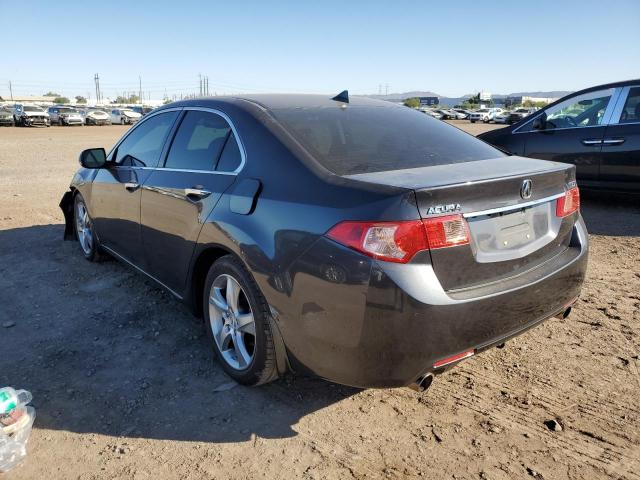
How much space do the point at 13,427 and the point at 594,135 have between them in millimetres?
7207

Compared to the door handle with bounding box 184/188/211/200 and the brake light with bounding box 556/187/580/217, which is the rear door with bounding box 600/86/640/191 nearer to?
the brake light with bounding box 556/187/580/217

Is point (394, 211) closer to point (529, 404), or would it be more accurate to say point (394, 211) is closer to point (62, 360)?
point (529, 404)

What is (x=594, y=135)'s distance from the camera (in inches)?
269

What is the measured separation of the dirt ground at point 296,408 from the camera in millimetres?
2283

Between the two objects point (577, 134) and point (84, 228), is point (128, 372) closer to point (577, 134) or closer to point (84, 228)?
point (84, 228)

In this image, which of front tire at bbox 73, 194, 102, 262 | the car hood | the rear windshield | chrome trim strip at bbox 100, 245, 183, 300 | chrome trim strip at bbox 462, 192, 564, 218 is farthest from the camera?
the car hood

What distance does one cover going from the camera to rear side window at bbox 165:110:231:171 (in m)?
3.10

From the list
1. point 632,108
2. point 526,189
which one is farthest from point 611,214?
point 526,189

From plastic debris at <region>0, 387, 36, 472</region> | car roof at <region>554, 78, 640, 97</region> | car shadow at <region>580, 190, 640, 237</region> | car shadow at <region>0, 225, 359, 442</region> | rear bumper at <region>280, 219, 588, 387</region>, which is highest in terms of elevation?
car roof at <region>554, 78, 640, 97</region>

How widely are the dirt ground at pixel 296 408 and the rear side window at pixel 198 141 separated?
118cm

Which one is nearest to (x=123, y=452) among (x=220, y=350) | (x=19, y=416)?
(x=19, y=416)

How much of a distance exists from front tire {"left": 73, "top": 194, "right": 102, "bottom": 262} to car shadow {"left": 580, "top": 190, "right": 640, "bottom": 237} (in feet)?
18.2

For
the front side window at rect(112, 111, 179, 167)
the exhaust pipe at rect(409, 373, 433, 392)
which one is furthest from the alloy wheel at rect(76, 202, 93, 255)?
the exhaust pipe at rect(409, 373, 433, 392)

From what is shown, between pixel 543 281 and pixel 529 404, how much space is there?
2.31 ft
